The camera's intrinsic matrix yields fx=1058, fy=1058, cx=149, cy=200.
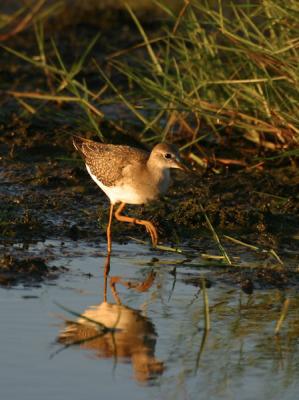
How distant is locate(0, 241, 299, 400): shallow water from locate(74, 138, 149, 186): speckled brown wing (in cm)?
78

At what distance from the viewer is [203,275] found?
24.8 feet

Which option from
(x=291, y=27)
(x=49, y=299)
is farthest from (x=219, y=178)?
(x=49, y=299)

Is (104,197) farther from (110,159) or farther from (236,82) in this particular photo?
(236,82)

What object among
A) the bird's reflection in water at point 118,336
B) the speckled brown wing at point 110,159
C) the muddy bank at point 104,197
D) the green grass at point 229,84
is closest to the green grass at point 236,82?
the green grass at point 229,84

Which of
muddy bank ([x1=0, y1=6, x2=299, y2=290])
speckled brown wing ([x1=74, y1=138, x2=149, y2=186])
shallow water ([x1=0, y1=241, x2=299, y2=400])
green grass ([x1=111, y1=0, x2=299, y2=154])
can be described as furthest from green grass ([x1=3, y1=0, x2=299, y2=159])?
shallow water ([x1=0, y1=241, x2=299, y2=400])

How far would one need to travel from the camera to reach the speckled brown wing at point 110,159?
8.29m

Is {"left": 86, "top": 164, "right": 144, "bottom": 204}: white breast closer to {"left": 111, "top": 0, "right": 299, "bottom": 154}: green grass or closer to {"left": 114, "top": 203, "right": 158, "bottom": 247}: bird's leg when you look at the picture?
{"left": 114, "top": 203, "right": 158, "bottom": 247}: bird's leg

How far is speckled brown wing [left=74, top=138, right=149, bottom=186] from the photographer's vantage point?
8.29 meters

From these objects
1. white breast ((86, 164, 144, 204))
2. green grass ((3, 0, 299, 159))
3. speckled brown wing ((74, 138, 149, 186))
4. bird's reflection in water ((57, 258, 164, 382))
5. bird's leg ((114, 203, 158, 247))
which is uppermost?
green grass ((3, 0, 299, 159))

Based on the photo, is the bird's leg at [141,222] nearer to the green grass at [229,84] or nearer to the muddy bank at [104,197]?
the muddy bank at [104,197]

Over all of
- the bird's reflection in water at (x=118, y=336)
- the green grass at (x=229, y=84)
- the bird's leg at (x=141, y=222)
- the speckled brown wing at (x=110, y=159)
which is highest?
the green grass at (x=229, y=84)

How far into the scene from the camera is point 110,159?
8.46 meters

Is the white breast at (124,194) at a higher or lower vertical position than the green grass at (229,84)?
lower

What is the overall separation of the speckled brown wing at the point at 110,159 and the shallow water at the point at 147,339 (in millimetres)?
777
